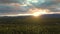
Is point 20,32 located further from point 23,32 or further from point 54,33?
point 54,33

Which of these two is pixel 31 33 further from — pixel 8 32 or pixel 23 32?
pixel 8 32

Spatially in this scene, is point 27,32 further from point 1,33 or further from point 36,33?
point 1,33

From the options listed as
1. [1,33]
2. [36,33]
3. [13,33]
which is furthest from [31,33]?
[1,33]

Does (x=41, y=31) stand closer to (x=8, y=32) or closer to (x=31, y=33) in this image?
(x=31, y=33)

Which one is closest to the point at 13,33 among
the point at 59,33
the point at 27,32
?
the point at 27,32

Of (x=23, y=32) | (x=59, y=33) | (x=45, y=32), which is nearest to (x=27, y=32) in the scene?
(x=23, y=32)

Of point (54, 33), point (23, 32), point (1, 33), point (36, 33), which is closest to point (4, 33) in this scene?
point (1, 33)
